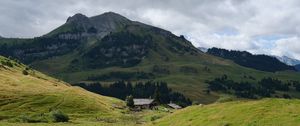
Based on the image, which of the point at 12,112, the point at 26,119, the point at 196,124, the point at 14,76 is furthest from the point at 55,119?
the point at 14,76

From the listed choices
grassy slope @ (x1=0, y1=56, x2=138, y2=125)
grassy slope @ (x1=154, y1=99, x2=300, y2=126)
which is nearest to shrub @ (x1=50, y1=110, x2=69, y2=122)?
grassy slope @ (x1=0, y1=56, x2=138, y2=125)

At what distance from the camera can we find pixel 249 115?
52.8 m

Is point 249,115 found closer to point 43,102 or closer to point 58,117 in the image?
point 58,117

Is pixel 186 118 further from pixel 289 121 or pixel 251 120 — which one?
pixel 289 121

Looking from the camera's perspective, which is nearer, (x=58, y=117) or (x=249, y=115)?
(x=249, y=115)

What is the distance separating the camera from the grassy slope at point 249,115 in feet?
161

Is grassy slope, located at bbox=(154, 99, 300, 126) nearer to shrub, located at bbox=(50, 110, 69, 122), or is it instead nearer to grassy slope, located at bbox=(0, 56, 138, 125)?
shrub, located at bbox=(50, 110, 69, 122)

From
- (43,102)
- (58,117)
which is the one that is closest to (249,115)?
(58,117)

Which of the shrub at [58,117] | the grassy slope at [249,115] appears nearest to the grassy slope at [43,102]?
the shrub at [58,117]

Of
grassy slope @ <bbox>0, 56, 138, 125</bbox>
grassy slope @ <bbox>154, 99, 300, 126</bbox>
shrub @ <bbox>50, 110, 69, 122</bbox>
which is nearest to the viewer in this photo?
grassy slope @ <bbox>154, 99, 300, 126</bbox>

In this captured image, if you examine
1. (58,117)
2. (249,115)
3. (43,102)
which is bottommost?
(58,117)

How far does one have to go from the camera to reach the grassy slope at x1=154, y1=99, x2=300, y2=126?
4912 cm

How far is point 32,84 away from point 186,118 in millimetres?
126106

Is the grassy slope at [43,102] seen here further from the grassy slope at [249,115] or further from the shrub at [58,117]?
the grassy slope at [249,115]
